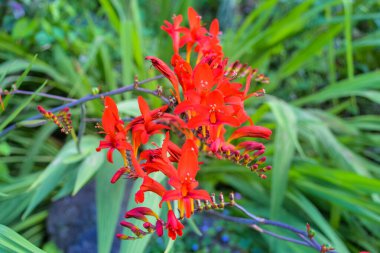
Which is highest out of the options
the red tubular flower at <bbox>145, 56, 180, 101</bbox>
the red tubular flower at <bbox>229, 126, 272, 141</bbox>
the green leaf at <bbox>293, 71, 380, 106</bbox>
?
the green leaf at <bbox>293, 71, 380, 106</bbox>

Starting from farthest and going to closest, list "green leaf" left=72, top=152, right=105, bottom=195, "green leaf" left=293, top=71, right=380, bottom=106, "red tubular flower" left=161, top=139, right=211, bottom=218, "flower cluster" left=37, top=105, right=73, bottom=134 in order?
"green leaf" left=293, top=71, right=380, bottom=106 → "green leaf" left=72, top=152, right=105, bottom=195 → "flower cluster" left=37, top=105, right=73, bottom=134 → "red tubular flower" left=161, top=139, right=211, bottom=218

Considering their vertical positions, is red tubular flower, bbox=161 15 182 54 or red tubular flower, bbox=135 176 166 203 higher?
red tubular flower, bbox=161 15 182 54

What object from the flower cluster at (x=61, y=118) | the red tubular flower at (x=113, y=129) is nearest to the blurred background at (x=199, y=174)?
the flower cluster at (x=61, y=118)

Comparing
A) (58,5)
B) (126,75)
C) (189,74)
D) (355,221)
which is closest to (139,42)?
(126,75)

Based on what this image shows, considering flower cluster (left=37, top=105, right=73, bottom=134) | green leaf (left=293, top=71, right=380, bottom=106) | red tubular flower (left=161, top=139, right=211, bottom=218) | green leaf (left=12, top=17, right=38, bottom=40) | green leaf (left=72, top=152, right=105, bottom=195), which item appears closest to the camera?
red tubular flower (left=161, top=139, right=211, bottom=218)

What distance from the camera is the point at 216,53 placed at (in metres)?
0.81

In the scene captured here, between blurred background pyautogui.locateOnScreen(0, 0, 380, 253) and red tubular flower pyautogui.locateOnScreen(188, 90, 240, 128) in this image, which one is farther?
blurred background pyautogui.locateOnScreen(0, 0, 380, 253)

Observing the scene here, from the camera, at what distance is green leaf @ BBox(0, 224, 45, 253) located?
719 mm

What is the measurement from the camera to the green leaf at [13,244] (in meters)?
0.72

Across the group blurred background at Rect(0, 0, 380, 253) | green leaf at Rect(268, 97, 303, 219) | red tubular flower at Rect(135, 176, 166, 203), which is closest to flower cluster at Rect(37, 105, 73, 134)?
blurred background at Rect(0, 0, 380, 253)

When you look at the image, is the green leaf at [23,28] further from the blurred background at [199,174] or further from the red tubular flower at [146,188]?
the red tubular flower at [146,188]

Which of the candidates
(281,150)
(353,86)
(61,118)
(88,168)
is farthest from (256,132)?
(353,86)

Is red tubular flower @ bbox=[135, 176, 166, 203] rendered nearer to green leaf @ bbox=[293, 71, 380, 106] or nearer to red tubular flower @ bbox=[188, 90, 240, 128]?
red tubular flower @ bbox=[188, 90, 240, 128]

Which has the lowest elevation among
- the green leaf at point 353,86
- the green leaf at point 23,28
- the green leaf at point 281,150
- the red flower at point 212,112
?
the red flower at point 212,112
